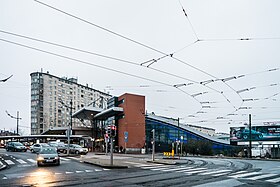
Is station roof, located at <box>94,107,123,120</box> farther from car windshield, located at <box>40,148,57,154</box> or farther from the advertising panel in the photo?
car windshield, located at <box>40,148,57,154</box>

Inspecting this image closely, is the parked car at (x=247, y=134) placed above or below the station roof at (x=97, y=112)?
below

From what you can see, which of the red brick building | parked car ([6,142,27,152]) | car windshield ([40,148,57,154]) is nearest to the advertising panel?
the red brick building

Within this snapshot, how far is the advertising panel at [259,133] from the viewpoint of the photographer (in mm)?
67750

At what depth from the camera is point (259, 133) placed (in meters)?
69.1

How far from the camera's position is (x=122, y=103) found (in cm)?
6309

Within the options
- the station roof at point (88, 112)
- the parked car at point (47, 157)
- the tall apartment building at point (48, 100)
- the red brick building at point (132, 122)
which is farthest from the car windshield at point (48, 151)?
the tall apartment building at point (48, 100)

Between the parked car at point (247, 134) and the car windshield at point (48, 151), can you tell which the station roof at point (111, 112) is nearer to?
the parked car at point (247, 134)

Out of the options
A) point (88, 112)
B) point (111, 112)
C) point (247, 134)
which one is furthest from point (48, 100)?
point (247, 134)

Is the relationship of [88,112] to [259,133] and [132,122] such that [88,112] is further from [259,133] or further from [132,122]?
[259,133]

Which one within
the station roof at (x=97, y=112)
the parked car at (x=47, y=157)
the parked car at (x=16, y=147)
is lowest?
the parked car at (x=16, y=147)

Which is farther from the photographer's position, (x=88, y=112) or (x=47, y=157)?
(x=88, y=112)

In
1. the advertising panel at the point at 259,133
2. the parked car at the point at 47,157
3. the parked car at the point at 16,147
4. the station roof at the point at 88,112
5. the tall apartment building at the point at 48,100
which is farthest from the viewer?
the tall apartment building at the point at 48,100

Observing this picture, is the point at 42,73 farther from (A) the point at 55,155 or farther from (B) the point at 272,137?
(A) the point at 55,155

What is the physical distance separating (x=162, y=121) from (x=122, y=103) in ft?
49.1
